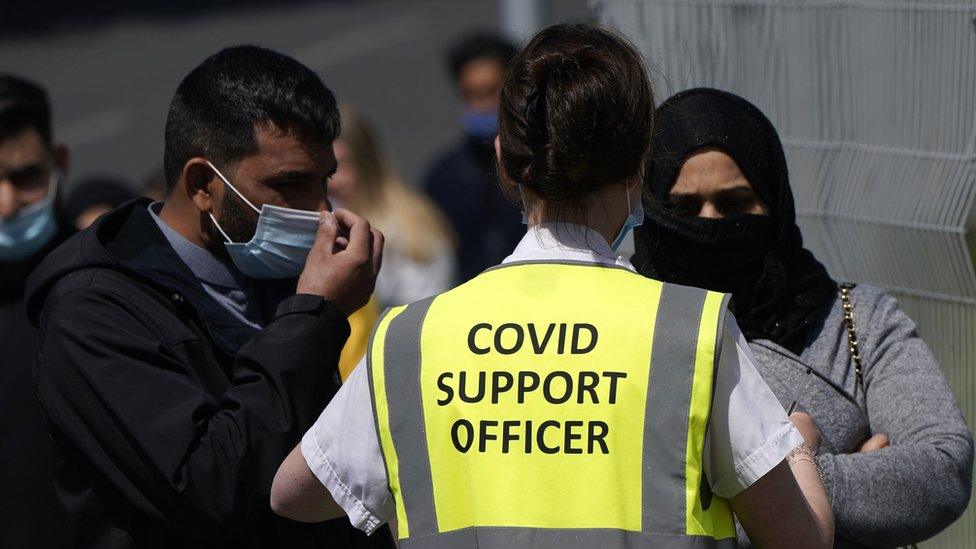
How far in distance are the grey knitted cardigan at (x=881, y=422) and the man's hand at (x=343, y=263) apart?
80 cm

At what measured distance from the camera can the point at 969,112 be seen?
290 cm

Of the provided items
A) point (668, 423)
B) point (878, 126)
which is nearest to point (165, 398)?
point (668, 423)

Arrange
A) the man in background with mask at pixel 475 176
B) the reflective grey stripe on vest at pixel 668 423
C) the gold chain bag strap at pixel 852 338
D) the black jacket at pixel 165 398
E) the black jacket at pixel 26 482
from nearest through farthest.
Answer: the reflective grey stripe on vest at pixel 668 423 → the black jacket at pixel 165 398 → the gold chain bag strap at pixel 852 338 → the black jacket at pixel 26 482 → the man in background with mask at pixel 475 176

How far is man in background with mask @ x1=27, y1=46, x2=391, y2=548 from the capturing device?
2344 mm

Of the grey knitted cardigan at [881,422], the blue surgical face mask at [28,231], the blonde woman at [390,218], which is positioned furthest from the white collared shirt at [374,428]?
the blonde woman at [390,218]

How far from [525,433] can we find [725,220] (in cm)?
94

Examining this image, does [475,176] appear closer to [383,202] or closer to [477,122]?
[477,122]

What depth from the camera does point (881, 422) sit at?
252cm

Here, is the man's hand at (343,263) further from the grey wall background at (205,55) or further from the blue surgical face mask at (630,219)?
the grey wall background at (205,55)

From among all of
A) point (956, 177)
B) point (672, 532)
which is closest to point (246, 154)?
point (672, 532)

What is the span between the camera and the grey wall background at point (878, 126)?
2949 millimetres

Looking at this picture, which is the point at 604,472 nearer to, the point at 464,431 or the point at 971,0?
the point at 464,431

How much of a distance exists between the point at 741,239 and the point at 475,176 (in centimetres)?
405

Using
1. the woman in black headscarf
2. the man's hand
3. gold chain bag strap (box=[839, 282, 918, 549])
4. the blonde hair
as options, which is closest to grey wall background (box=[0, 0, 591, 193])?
the blonde hair
